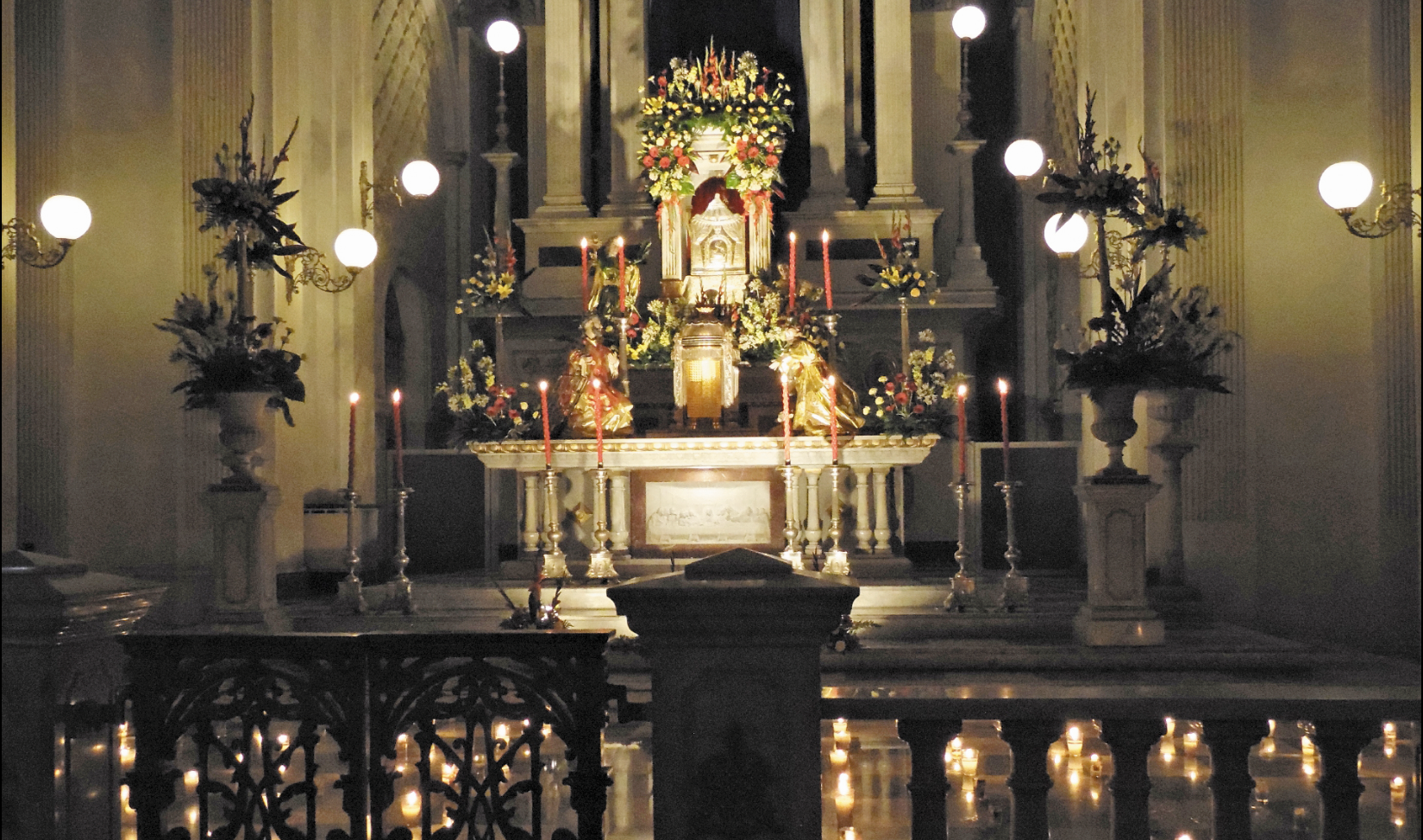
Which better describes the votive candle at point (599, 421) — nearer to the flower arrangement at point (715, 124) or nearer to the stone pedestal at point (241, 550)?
the stone pedestal at point (241, 550)

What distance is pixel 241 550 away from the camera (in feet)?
26.9

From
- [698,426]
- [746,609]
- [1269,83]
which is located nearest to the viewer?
[746,609]

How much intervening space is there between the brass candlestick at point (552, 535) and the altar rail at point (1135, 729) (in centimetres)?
570

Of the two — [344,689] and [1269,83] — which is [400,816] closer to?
[344,689]

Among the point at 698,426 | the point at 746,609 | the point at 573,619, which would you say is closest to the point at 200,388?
the point at 573,619

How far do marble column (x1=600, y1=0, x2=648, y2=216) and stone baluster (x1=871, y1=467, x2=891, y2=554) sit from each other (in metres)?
4.48

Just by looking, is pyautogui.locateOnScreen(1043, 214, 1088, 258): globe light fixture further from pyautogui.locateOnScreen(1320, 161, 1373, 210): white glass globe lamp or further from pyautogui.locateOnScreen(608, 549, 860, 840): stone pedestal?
pyautogui.locateOnScreen(608, 549, 860, 840): stone pedestal

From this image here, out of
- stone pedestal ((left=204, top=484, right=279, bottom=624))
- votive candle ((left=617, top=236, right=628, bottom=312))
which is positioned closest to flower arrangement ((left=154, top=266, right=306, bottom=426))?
stone pedestal ((left=204, top=484, right=279, bottom=624))

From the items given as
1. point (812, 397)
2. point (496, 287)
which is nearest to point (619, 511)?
point (812, 397)

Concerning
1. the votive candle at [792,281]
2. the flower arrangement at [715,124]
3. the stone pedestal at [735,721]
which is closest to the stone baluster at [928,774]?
the stone pedestal at [735,721]

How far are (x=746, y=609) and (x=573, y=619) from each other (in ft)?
17.8

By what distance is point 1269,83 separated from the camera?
31.3ft

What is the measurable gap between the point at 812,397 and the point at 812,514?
93 centimetres

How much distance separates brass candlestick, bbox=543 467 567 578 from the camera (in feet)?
30.7
